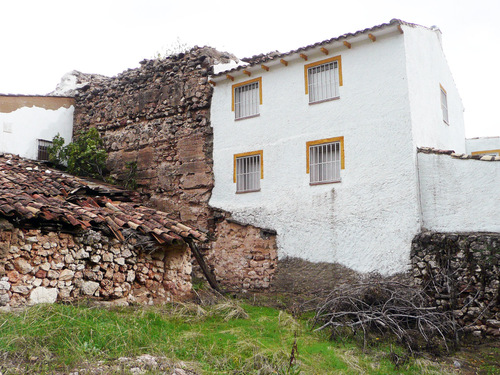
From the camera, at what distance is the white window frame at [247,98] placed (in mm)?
13452

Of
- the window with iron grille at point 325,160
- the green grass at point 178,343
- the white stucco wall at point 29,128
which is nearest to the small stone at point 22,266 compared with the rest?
the green grass at point 178,343

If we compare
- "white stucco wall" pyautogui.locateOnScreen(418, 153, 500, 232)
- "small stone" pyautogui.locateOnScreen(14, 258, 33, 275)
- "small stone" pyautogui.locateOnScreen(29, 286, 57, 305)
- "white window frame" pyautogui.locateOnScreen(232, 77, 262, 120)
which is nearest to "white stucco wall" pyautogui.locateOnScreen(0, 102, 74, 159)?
"white window frame" pyautogui.locateOnScreen(232, 77, 262, 120)

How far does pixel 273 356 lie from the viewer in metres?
6.78

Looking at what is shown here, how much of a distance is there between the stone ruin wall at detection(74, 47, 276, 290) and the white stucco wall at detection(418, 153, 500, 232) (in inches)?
158

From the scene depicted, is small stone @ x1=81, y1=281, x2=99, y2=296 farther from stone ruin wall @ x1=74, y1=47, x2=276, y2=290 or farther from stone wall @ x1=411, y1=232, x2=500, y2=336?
stone wall @ x1=411, y1=232, x2=500, y2=336

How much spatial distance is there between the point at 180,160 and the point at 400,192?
6.44 meters

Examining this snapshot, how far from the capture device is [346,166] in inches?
458

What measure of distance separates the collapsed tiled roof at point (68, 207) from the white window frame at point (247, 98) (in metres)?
4.12

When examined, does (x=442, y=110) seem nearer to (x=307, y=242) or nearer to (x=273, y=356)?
(x=307, y=242)

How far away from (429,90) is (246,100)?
16.1 feet

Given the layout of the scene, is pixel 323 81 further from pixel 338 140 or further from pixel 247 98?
pixel 247 98

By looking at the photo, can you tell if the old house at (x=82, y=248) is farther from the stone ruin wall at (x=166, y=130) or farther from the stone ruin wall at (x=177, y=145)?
the stone ruin wall at (x=166, y=130)

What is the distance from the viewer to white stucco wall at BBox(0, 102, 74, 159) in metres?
14.6

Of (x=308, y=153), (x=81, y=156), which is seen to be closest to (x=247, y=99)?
(x=308, y=153)
